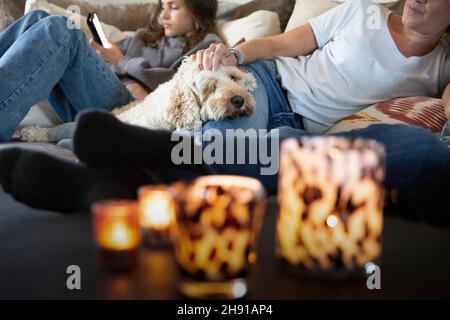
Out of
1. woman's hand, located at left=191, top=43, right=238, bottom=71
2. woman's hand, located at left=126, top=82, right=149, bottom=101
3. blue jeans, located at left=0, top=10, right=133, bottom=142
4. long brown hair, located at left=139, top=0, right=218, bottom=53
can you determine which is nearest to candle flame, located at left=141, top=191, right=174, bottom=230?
woman's hand, located at left=191, top=43, right=238, bottom=71

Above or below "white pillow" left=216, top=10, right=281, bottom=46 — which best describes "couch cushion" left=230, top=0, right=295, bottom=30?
above

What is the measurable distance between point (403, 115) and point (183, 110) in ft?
2.15

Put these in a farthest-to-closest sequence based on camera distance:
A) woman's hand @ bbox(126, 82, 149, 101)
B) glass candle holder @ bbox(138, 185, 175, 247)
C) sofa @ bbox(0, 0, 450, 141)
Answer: sofa @ bbox(0, 0, 450, 141)
woman's hand @ bbox(126, 82, 149, 101)
glass candle holder @ bbox(138, 185, 175, 247)

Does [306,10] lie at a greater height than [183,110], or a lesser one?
greater

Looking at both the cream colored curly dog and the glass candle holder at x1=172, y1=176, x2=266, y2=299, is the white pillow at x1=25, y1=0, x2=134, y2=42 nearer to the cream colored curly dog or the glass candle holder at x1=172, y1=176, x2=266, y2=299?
the cream colored curly dog

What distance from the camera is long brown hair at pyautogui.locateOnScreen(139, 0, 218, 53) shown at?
2.36 m

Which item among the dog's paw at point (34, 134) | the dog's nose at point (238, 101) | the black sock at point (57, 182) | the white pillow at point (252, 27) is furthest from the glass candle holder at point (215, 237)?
the white pillow at point (252, 27)

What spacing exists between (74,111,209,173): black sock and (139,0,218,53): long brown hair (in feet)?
4.90

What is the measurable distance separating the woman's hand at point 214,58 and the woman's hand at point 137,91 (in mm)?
450

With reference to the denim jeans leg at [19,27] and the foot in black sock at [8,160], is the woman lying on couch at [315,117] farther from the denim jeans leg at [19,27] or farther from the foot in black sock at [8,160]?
the denim jeans leg at [19,27]

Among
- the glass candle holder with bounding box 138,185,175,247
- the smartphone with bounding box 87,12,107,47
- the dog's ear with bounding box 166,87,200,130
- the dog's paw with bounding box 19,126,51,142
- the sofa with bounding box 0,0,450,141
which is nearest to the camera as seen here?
the glass candle holder with bounding box 138,185,175,247

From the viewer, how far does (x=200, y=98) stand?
1.63 meters

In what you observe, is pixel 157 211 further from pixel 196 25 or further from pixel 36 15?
pixel 196 25

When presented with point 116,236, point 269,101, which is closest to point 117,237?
point 116,236
